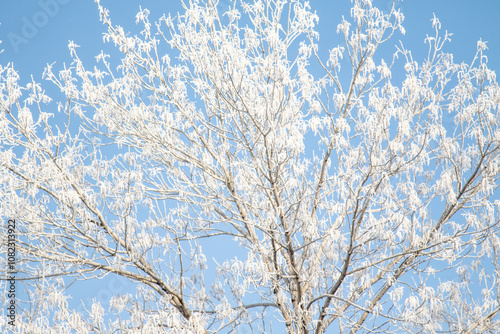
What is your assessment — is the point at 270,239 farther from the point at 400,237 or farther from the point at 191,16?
the point at 191,16

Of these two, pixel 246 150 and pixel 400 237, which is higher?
pixel 246 150

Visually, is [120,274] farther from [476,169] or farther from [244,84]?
[476,169]

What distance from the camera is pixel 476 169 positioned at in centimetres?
538

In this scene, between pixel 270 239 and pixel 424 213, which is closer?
pixel 424 213

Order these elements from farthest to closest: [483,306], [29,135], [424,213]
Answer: [483,306] < [29,135] < [424,213]

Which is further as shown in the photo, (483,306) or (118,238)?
(483,306)

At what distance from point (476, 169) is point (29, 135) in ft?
14.7

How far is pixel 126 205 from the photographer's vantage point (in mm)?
4809

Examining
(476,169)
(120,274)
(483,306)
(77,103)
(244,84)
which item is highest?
(77,103)

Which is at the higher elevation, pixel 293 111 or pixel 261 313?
pixel 293 111

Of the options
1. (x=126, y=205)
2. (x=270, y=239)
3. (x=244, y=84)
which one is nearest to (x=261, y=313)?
(x=270, y=239)

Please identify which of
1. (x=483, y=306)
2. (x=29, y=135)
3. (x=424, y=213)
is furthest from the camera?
(x=483, y=306)

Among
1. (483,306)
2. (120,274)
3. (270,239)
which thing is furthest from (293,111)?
(483,306)

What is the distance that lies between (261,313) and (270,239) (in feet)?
2.64
